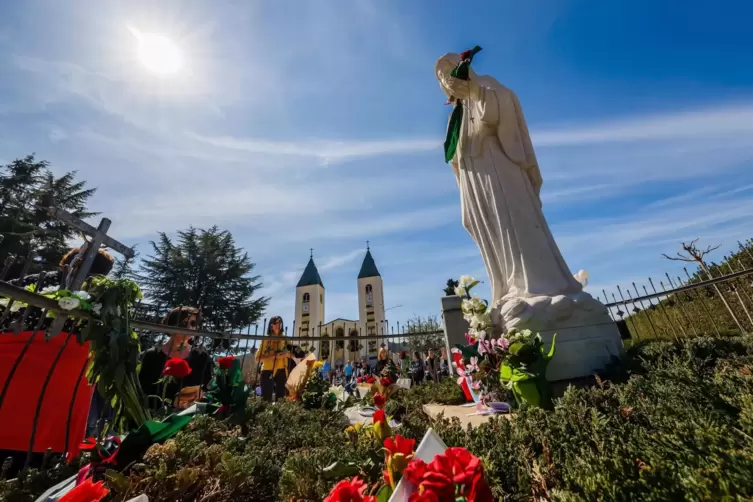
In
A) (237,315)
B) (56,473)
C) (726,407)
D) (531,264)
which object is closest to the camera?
(726,407)

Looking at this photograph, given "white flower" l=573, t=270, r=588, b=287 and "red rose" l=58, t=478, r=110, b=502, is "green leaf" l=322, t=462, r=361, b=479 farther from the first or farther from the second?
"white flower" l=573, t=270, r=588, b=287

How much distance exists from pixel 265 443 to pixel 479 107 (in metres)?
4.94

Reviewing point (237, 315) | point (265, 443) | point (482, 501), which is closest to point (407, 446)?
point (482, 501)

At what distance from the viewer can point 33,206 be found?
15.9 meters

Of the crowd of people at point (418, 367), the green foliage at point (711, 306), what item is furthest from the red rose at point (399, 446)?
the green foliage at point (711, 306)

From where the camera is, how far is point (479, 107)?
4871 millimetres

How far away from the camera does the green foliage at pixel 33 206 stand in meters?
16.5

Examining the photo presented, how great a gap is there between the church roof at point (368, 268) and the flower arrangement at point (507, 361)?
43619mm

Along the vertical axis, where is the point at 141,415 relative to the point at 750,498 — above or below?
above

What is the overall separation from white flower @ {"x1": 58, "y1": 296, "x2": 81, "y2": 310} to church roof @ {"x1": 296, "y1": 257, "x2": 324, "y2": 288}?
4454cm

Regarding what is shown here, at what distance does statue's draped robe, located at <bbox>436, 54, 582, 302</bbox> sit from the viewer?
4.04 m

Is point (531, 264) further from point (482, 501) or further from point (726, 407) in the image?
Result: point (482, 501)

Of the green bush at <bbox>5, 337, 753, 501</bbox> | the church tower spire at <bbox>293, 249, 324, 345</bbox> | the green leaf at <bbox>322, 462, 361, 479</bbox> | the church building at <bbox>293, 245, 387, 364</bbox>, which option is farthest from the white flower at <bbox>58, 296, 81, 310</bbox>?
the church tower spire at <bbox>293, 249, 324, 345</bbox>

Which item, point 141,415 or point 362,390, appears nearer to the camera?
point 141,415
